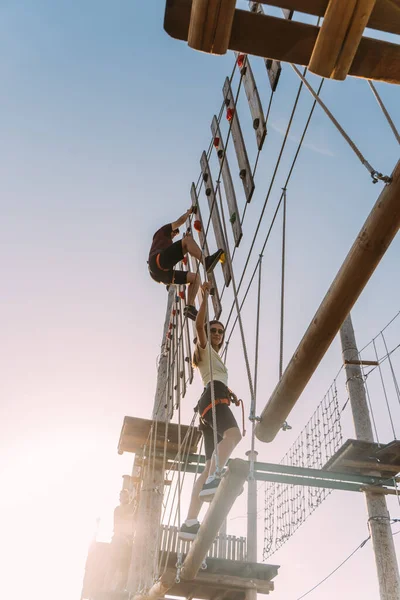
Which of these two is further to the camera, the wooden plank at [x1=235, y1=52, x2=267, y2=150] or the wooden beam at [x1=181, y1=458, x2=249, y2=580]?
the wooden plank at [x1=235, y1=52, x2=267, y2=150]

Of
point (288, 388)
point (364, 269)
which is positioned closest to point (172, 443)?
point (288, 388)

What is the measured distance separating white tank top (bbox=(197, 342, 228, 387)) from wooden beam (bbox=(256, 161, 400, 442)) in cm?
143

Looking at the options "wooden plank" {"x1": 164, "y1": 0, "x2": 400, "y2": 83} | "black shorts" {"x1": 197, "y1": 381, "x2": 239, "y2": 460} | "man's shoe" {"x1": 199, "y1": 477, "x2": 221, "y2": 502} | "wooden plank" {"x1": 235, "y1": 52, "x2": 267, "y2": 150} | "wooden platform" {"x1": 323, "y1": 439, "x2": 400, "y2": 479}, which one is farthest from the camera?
"wooden platform" {"x1": 323, "y1": 439, "x2": 400, "y2": 479}

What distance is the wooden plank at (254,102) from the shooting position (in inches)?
115

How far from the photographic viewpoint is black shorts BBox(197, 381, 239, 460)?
3371 millimetres

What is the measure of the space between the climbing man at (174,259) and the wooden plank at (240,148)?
0.81m

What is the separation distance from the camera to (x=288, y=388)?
211 cm

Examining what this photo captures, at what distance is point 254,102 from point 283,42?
1.66 meters

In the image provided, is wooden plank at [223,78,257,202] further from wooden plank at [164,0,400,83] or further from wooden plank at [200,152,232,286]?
wooden plank at [164,0,400,83]

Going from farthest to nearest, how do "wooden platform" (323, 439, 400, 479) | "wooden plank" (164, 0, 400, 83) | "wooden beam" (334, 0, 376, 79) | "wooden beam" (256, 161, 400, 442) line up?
1. "wooden platform" (323, 439, 400, 479)
2. "wooden beam" (256, 161, 400, 442)
3. "wooden plank" (164, 0, 400, 83)
4. "wooden beam" (334, 0, 376, 79)

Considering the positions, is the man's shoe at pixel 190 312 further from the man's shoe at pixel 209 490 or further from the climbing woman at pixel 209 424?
the man's shoe at pixel 209 490

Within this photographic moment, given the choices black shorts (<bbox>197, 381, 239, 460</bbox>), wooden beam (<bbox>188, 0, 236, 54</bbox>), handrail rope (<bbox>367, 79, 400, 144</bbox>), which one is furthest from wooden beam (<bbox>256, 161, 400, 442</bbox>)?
black shorts (<bbox>197, 381, 239, 460</bbox>)

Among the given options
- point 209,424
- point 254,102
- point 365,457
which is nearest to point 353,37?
point 254,102

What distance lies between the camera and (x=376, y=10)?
4.45 ft
